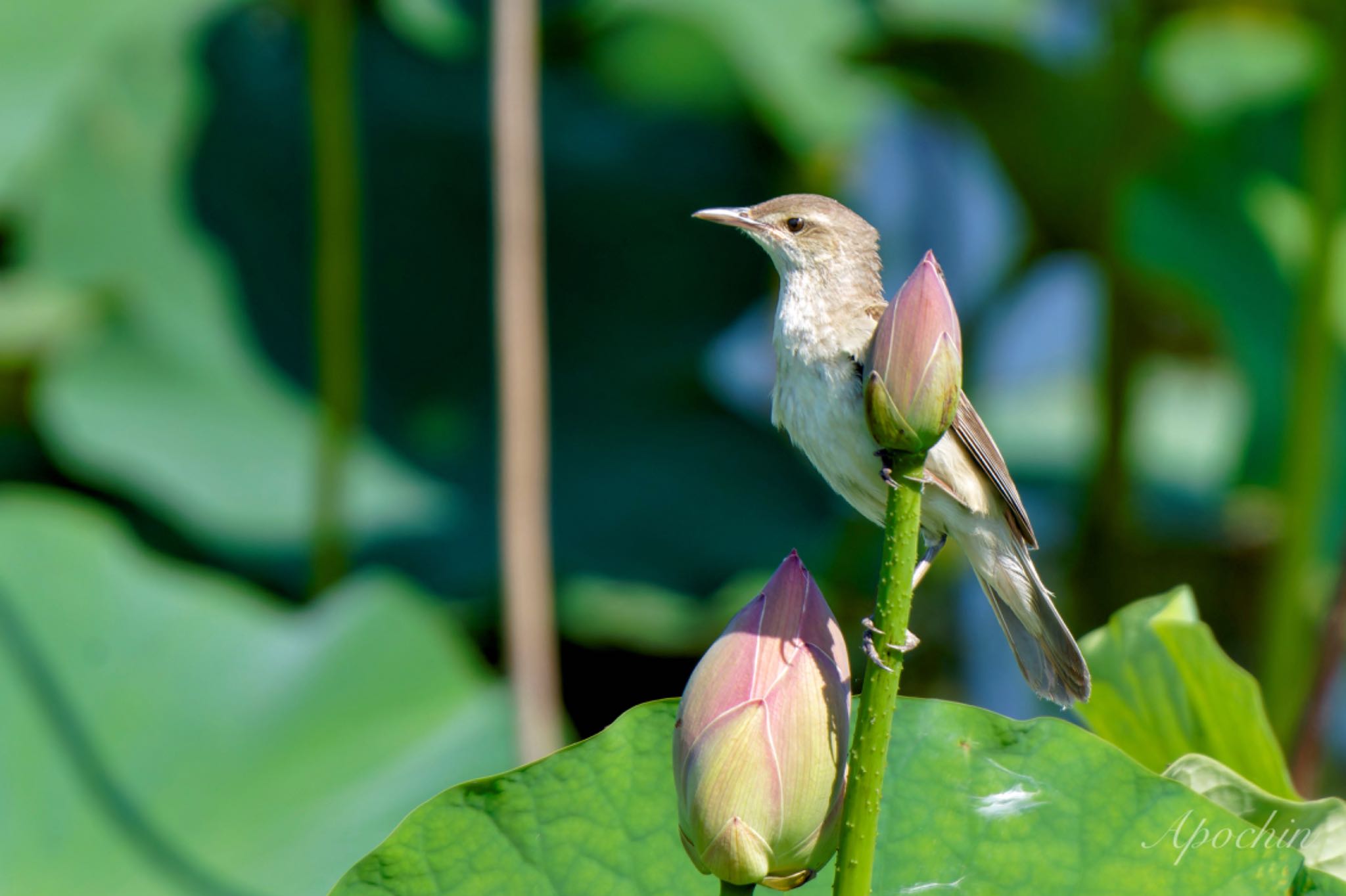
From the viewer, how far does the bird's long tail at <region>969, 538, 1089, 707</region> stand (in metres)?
1.63

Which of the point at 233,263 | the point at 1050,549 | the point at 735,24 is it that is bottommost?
the point at 1050,549

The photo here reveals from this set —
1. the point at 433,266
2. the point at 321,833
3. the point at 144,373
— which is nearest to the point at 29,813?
the point at 321,833

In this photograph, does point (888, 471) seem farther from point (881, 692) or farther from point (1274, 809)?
point (1274, 809)

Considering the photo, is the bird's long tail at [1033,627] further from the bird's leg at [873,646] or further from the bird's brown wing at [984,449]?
the bird's leg at [873,646]

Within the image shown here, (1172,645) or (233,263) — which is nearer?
(1172,645)

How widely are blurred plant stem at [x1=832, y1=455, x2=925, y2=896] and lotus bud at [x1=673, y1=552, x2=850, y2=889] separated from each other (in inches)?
3.3

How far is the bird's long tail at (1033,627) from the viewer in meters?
1.63

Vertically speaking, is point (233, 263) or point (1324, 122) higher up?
point (1324, 122)


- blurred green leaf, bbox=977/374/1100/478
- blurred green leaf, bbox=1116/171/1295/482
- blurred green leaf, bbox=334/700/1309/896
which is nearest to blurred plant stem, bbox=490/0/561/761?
blurred green leaf, bbox=334/700/1309/896

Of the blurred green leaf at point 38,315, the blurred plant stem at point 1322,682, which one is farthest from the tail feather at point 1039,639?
the blurred green leaf at point 38,315

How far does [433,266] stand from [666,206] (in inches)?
31.1

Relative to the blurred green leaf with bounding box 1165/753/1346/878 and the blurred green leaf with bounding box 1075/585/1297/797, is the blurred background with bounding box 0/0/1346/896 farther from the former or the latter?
the blurred green leaf with bounding box 1165/753/1346/878

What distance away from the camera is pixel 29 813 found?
2578mm

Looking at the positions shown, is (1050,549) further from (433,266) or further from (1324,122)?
Result: (433,266)
